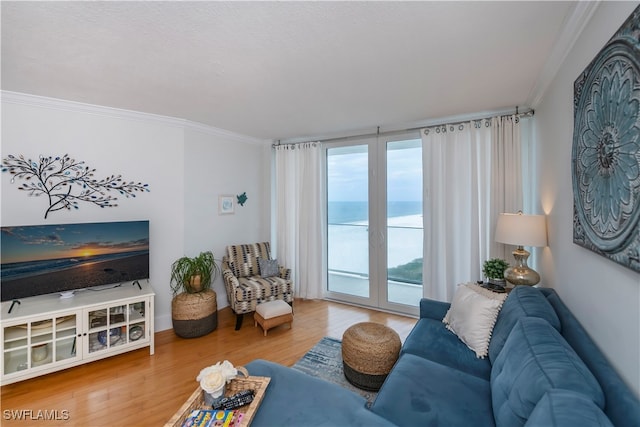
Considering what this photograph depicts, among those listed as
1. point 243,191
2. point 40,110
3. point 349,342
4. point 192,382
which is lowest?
point 192,382

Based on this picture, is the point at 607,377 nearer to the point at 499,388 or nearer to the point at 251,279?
the point at 499,388

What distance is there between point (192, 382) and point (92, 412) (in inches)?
26.3

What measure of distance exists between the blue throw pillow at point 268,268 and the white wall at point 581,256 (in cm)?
309

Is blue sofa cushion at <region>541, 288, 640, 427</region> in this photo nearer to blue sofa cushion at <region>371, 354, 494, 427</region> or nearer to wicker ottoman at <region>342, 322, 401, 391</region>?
blue sofa cushion at <region>371, 354, 494, 427</region>

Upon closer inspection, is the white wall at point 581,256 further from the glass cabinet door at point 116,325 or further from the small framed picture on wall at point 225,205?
the small framed picture on wall at point 225,205

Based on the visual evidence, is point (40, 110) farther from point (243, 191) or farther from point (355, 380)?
point (355, 380)

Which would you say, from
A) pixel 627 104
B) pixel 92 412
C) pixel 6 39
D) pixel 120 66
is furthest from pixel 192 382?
pixel 627 104

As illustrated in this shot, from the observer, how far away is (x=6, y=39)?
5.45 ft

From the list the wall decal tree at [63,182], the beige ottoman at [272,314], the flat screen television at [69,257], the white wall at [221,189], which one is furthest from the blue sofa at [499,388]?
the wall decal tree at [63,182]

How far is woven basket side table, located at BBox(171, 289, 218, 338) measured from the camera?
301 cm

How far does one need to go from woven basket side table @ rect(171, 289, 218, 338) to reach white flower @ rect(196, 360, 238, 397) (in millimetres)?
1835

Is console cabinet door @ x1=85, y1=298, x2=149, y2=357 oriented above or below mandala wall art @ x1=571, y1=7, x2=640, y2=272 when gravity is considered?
below

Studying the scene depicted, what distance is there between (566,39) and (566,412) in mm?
2024

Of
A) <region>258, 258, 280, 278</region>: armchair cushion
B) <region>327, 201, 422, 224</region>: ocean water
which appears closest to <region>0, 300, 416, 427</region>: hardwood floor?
<region>258, 258, 280, 278</region>: armchair cushion
